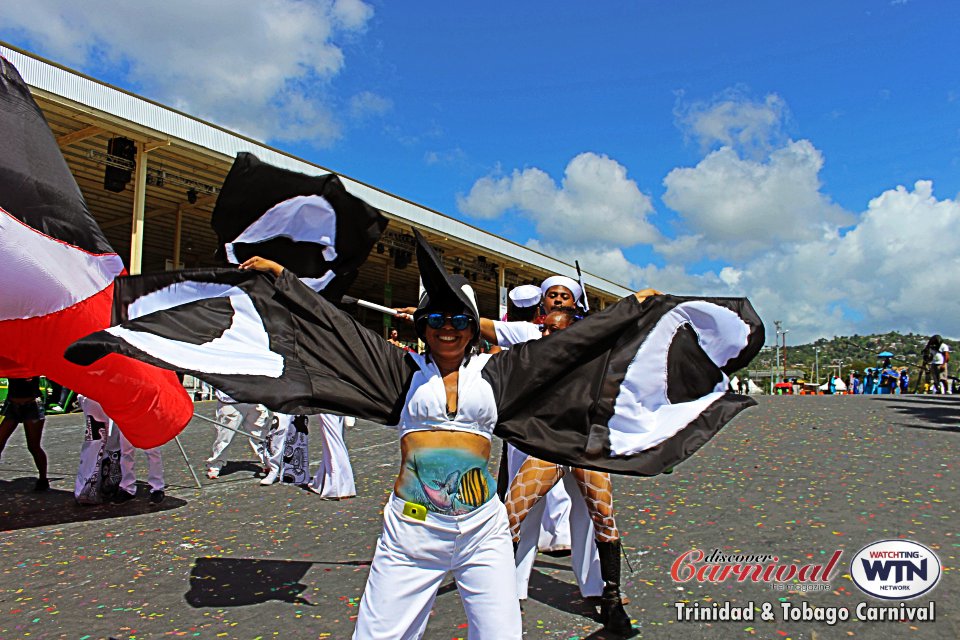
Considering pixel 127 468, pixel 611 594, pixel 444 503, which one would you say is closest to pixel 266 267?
pixel 444 503

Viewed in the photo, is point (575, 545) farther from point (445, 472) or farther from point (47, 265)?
point (47, 265)

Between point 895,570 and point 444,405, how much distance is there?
3587mm

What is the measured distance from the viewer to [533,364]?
3.05 m

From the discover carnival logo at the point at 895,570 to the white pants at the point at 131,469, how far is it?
21.8 feet

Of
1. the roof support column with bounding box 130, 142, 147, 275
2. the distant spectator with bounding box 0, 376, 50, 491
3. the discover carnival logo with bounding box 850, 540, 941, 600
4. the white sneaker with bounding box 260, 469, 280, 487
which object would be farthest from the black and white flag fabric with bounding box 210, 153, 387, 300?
the roof support column with bounding box 130, 142, 147, 275

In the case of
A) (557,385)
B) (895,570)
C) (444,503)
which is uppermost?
(557,385)

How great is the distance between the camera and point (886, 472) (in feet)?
26.1

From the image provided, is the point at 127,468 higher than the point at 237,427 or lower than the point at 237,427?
lower

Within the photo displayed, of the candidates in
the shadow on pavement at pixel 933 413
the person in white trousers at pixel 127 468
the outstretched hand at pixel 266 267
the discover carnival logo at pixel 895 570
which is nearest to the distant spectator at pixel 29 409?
the person in white trousers at pixel 127 468

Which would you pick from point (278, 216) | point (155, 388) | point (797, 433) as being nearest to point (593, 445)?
point (278, 216)

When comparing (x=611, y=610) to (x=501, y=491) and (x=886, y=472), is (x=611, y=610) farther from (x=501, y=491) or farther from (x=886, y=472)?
(x=886, y=472)

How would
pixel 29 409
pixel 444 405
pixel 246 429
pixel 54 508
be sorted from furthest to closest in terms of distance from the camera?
pixel 246 429, pixel 29 409, pixel 54 508, pixel 444 405

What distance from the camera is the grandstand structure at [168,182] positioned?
12820 mm

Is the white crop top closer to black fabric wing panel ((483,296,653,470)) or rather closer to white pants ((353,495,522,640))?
black fabric wing panel ((483,296,653,470))
